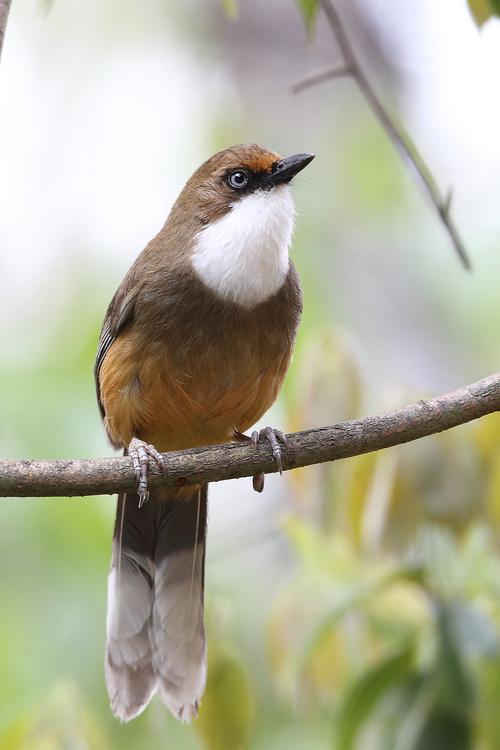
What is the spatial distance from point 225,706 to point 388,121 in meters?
1.94

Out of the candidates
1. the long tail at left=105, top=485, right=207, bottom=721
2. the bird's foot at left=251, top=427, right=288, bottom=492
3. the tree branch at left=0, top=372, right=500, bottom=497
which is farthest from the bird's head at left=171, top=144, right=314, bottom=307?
the long tail at left=105, top=485, right=207, bottom=721

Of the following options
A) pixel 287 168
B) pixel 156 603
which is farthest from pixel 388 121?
pixel 156 603

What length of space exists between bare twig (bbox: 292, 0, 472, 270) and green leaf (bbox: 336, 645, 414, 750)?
1284 millimetres

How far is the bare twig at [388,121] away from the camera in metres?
3.33

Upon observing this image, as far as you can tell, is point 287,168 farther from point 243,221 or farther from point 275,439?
point 275,439

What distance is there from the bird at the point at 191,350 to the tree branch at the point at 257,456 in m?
0.38

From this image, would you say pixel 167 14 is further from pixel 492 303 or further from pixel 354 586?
pixel 354 586

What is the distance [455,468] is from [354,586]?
19.4 inches

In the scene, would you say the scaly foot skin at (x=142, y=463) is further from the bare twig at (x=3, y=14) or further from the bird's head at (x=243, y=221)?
the bare twig at (x=3, y=14)

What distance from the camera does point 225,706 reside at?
3.37m

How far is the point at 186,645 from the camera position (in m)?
4.18

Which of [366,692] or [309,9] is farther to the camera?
[366,692]

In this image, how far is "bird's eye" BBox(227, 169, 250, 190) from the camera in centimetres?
406

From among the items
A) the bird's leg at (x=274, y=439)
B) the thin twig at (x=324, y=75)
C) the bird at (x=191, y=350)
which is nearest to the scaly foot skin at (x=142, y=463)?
the bird's leg at (x=274, y=439)
